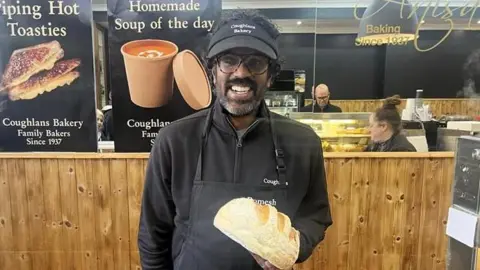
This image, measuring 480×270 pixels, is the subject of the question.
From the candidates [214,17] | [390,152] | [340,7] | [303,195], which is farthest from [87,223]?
[340,7]

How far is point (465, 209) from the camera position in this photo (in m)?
1.38

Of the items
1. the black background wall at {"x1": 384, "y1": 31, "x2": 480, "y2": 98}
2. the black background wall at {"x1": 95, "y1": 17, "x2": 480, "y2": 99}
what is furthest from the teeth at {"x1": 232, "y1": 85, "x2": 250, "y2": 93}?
the black background wall at {"x1": 95, "y1": 17, "x2": 480, "y2": 99}

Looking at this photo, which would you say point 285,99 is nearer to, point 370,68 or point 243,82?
point 370,68

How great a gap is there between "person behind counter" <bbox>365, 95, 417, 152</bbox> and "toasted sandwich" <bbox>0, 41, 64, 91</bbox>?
2022mm

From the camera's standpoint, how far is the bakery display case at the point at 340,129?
2480 mm

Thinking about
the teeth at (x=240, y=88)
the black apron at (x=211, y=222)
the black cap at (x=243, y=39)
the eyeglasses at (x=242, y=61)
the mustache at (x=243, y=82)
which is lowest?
the black apron at (x=211, y=222)

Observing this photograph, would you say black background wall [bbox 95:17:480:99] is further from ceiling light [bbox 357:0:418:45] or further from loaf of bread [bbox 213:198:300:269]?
loaf of bread [bbox 213:198:300:269]

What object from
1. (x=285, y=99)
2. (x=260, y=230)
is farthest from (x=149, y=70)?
(x=285, y=99)

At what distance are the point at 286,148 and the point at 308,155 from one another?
9 centimetres

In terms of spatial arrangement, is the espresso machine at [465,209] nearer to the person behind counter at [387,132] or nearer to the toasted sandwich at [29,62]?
the person behind counter at [387,132]

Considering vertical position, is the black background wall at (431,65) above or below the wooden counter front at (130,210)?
above

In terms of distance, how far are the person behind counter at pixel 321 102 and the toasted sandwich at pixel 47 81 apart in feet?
6.73

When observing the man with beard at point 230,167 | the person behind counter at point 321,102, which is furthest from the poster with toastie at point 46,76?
the person behind counter at point 321,102

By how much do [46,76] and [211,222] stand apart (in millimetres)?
1570
